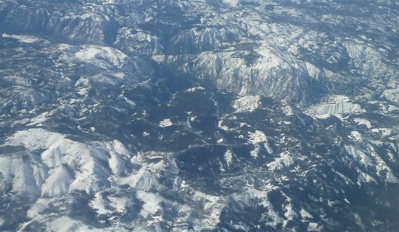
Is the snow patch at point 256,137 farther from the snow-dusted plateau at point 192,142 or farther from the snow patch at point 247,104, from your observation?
the snow patch at point 247,104

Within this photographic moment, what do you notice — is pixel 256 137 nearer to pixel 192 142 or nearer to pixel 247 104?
pixel 192 142

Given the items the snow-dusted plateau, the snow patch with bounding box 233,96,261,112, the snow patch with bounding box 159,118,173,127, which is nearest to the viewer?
the snow-dusted plateau

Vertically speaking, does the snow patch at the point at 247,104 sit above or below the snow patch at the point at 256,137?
below

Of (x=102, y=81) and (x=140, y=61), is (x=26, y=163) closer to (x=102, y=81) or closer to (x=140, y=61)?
(x=102, y=81)

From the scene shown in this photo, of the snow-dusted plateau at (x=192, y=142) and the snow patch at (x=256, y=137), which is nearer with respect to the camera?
the snow-dusted plateau at (x=192, y=142)

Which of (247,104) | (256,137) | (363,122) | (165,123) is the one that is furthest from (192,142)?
(363,122)

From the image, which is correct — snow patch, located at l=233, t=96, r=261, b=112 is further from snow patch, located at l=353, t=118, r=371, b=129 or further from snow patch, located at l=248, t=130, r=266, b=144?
snow patch, located at l=353, t=118, r=371, b=129

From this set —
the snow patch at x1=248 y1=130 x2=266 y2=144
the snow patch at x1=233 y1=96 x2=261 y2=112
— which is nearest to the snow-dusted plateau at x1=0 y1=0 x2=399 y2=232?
the snow patch at x1=248 y1=130 x2=266 y2=144

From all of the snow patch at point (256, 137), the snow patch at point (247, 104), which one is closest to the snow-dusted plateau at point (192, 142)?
the snow patch at point (256, 137)

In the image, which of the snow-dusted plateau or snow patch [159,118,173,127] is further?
snow patch [159,118,173,127]
